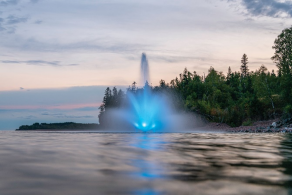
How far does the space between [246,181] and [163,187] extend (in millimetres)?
2077

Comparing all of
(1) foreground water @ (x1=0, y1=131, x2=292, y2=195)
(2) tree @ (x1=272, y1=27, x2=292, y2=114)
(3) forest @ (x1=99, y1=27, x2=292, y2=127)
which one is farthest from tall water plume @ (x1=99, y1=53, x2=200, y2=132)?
(1) foreground water @ (x1=0, y1=131, x2=292, y2=195)

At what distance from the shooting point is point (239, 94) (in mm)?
96188

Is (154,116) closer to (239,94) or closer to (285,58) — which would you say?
(285,58)

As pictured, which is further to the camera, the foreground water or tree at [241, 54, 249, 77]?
tree at [241, 54, 249, 77]

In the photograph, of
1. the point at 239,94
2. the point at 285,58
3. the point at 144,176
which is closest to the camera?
the point at 144,176

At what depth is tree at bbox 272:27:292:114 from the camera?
51.2m

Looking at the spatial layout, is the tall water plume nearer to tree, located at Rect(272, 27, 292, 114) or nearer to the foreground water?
tree, located at Rect(272, 27, 292, 114)

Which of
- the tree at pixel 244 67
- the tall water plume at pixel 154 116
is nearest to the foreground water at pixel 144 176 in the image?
the tall water plume at pixel 154 116

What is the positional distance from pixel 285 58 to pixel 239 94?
4097 cm

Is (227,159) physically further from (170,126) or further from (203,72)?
(203,72)

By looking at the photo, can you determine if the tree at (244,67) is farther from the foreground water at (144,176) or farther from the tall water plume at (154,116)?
the foreground water at (144,176)

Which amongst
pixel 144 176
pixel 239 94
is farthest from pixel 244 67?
pixel 144 176

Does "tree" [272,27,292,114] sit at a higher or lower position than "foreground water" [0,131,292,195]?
higher

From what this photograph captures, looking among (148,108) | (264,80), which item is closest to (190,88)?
(264,80)
